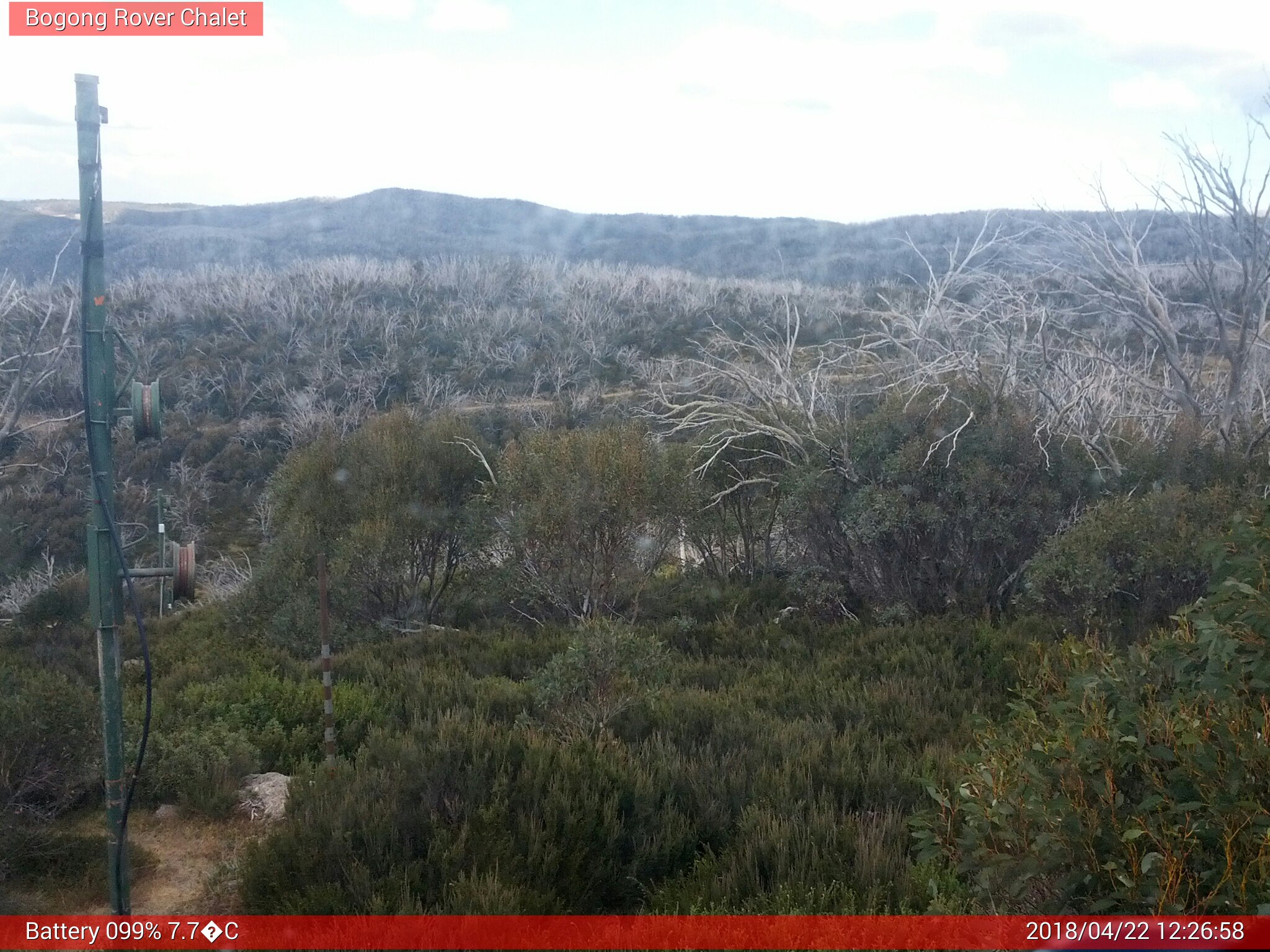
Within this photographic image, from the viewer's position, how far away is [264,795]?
659 cm

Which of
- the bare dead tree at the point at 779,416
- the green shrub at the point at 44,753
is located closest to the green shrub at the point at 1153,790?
the green shrub at the point at 44,753

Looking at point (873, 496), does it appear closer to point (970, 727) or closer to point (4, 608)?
point (970, 727)

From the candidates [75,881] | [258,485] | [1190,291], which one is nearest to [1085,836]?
[75,881]

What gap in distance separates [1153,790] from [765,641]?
7.35 metres

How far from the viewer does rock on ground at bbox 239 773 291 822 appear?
250 inches

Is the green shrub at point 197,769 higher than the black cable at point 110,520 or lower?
lower

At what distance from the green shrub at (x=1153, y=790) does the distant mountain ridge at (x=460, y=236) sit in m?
45.2

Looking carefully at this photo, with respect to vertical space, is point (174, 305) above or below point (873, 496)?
above

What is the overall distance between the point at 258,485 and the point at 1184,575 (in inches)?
958

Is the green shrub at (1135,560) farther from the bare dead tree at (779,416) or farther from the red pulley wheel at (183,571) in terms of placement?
the red pulley wheel at (183,571)

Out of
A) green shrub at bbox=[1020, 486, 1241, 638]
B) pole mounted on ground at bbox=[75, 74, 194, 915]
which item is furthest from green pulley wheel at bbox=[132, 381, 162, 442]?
green shrub at bbox=[1020, 486, 1241, 638]

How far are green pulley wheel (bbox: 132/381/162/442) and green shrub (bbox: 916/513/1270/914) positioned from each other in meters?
3.78

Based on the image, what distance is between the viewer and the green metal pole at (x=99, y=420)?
13.1 feet

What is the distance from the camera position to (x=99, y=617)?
404cm
